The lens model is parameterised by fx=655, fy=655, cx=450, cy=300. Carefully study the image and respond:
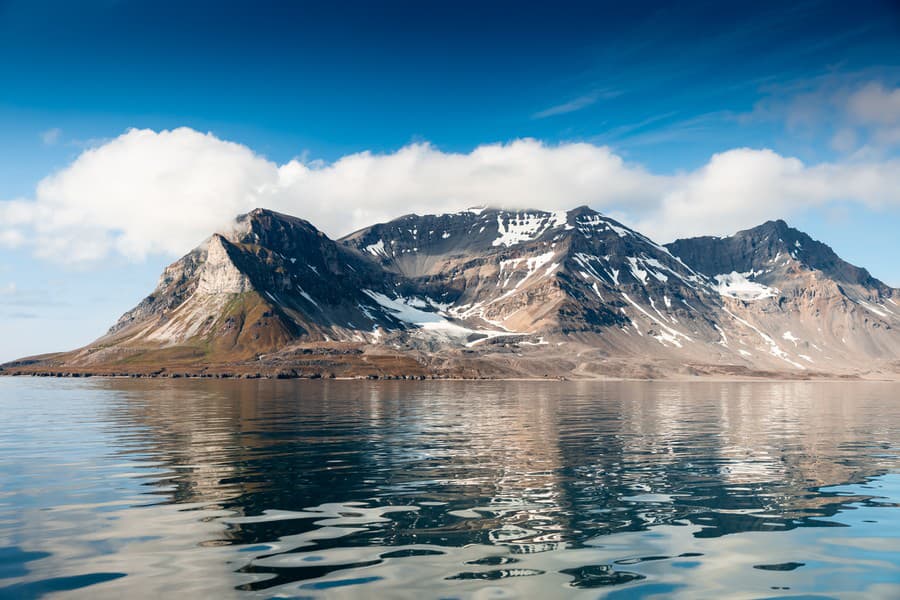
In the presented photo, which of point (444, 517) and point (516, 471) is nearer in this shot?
point (444, 517)

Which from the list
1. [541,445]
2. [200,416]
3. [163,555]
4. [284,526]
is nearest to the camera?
[163,555]

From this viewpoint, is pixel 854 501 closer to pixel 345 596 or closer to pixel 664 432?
pixel 345 596

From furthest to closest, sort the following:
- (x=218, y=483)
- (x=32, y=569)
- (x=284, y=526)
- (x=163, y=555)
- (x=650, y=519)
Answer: (x=218, y=483), (x=650, y=519), (x=284, y=526), (x=163, y=555), (x=32, y=569)

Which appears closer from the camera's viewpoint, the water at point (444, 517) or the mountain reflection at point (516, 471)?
the water at point (444, 517)

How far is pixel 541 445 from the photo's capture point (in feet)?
184

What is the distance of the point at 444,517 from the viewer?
28.4m

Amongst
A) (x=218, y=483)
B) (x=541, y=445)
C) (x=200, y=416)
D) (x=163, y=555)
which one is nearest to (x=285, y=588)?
(x=163, y=555)

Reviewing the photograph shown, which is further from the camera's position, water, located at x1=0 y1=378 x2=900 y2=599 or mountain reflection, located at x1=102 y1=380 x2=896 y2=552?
mountain reflection, located at x1=102 y1=380 x2=896 y2=552

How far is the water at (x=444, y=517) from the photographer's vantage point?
798 inches

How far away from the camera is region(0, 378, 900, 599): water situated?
66.5 feet

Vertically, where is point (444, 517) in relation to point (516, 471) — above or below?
above

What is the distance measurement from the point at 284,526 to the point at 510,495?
12018mm

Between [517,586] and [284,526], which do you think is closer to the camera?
[517,586]

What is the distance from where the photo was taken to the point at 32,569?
21172 mm
